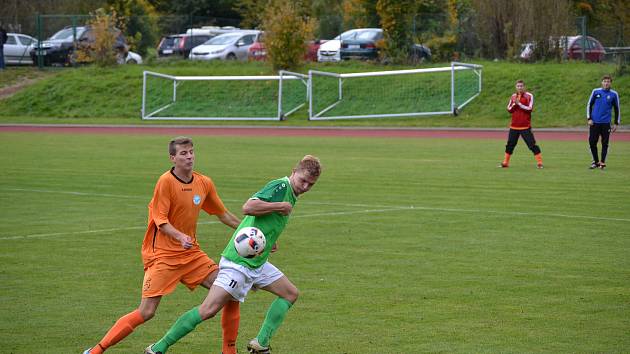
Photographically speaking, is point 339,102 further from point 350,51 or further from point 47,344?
point 47,344

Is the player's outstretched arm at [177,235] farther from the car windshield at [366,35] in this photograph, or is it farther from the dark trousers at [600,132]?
the car windshield at [366,35]

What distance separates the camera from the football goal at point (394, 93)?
41219 mm

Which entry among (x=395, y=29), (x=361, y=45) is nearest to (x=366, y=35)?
(x=361, y=45)

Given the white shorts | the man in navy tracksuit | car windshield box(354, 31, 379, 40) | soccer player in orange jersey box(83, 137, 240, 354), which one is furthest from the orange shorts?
car windshield box(354, 31, 379, 40)

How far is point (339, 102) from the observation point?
43.3 meters

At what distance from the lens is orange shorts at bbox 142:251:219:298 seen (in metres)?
8.03

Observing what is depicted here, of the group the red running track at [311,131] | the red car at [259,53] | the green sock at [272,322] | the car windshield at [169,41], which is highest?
the car windshield at [169,41]

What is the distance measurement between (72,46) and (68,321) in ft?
154

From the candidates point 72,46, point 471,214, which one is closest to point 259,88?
point 72,46

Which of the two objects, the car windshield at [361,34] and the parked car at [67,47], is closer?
the car windshield at [361,34]

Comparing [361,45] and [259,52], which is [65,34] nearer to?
[259,52]

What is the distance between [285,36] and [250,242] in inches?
1560

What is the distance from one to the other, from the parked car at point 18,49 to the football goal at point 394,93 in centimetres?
1856

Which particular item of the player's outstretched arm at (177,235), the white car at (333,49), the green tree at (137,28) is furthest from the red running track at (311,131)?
the player's outstretched arm at (177,235)
